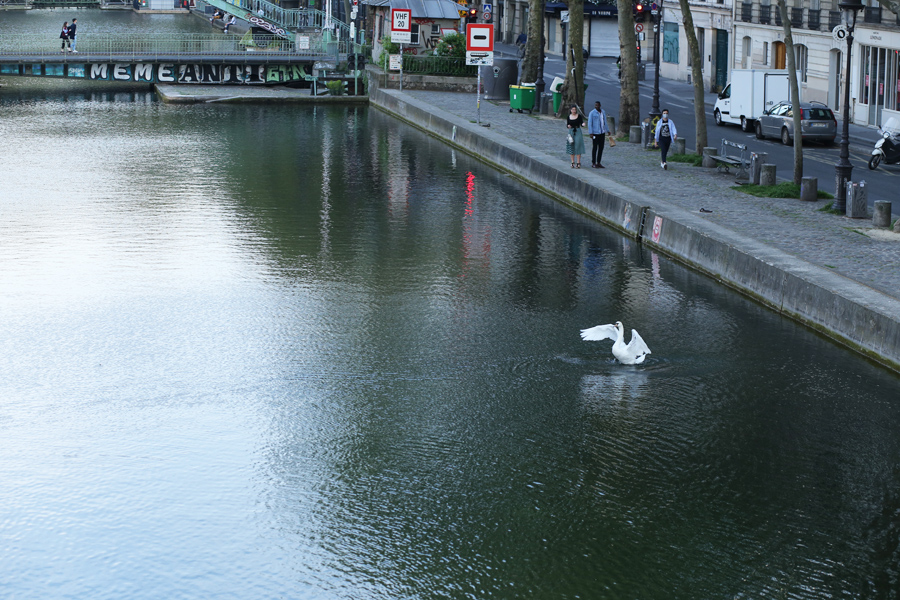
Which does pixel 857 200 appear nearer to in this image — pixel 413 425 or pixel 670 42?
pixel 413 425

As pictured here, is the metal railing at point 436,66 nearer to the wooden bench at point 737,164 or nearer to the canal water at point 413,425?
the wooden bench at point 737,164

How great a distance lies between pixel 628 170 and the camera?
30.3m

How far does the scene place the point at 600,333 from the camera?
1547 centimetres

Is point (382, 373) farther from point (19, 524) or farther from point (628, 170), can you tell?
point (628, 170)

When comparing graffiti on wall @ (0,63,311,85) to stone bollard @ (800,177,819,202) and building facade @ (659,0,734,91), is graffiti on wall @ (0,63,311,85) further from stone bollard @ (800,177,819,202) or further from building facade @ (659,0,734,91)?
stone bollard @ (800,177,819,202)

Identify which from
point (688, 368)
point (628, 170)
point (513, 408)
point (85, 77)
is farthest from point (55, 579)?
point (85, 77)

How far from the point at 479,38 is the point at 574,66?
3.36 metres

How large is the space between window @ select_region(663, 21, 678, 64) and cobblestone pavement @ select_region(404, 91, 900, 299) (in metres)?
31.5

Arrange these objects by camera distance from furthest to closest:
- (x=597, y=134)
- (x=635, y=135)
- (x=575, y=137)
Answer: (x=635, y=135) → (x=597, y=134) → (x=575, y=137)

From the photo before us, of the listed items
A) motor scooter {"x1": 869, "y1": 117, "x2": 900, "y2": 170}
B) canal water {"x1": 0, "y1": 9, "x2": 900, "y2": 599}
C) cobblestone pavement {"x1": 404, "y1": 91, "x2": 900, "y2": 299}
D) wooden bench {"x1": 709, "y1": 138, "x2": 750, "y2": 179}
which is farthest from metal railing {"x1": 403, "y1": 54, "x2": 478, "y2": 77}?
canal water {"x1": 0, "y1": 9, "x2": 900, "y2": 599}

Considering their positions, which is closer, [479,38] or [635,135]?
[635,135]

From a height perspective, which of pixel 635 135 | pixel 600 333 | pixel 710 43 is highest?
pixel 710 43

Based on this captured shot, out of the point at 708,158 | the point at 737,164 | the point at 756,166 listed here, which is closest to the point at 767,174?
the point at 756,166

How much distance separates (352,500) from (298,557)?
3.88ft
